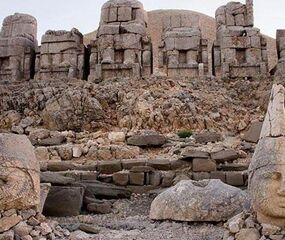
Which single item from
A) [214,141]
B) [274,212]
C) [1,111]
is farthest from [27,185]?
[1,111]

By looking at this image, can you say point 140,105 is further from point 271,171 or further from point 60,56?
point 271,171

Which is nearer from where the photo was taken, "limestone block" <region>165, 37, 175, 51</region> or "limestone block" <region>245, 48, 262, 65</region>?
"limestone block" <region>245, 48, 262, 65</region>

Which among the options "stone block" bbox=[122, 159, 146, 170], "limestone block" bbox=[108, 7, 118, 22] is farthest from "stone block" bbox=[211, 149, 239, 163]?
"limestone block" bbox=[108, 7, 118, 22]

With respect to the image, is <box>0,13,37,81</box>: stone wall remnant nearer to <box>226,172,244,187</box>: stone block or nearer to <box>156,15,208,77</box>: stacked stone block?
<box>156,15,208,77</box>: stacked stone block

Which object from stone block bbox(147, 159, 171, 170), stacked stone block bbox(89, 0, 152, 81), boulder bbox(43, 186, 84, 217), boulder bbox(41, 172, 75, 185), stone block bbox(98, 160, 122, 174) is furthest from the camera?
stacked stone block bbox(89, 0, 152, 81)

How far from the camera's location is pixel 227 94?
17656mm

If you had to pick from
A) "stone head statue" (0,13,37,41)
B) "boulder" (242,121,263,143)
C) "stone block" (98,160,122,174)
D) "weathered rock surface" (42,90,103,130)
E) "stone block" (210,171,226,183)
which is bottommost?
"stone block" (210,171,226,183)

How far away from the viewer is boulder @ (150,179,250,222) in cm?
698

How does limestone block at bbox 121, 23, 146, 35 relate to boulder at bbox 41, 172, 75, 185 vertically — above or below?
above

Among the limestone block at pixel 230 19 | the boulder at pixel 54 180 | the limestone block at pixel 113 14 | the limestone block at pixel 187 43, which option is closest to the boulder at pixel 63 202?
the boulder at pixel 54 180

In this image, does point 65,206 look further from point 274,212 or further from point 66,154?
point 66,154

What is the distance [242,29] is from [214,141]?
745 cm

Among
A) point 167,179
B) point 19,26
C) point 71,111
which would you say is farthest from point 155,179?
point 19,26

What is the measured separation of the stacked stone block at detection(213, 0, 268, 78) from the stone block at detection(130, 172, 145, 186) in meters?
8.94
